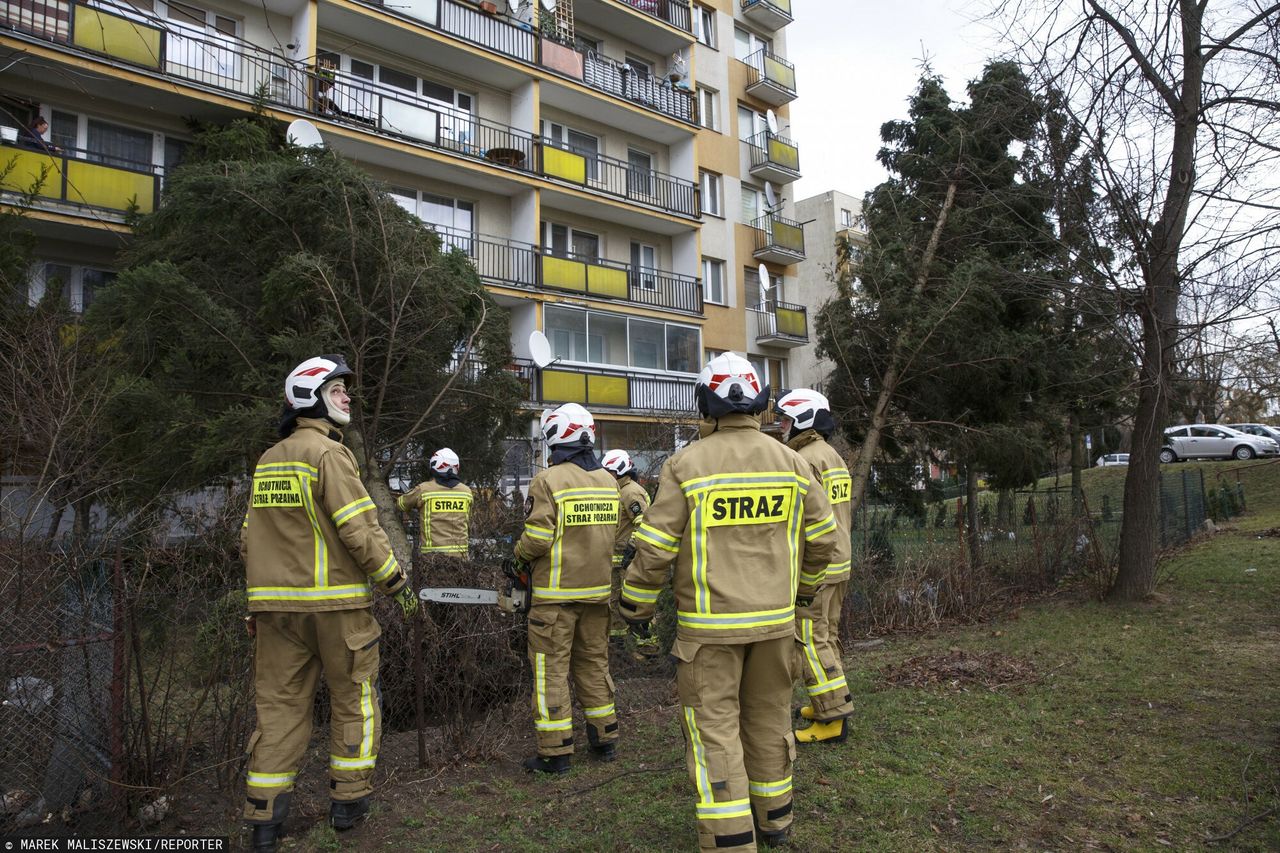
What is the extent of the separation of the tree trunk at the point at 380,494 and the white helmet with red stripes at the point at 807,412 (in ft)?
12.0

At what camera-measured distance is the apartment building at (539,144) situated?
13.6 metres

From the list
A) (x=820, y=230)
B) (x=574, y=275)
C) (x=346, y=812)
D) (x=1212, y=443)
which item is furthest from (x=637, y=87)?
(x=1212, y=443)

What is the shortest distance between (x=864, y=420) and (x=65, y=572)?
9.84m

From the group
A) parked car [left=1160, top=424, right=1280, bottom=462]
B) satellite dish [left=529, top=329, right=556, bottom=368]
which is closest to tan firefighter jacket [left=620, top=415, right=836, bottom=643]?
satellite dish [left=529, top=329, right=556, bottom=368]

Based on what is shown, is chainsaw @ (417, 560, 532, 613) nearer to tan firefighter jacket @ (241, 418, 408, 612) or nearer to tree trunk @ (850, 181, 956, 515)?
tan firefighter jacket @ (241, 418, 408, 612)

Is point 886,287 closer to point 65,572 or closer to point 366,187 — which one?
point 366,187

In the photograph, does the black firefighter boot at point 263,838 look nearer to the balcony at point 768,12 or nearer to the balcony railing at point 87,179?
the balcony railing at point 87,179

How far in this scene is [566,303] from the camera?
19922 millimetres

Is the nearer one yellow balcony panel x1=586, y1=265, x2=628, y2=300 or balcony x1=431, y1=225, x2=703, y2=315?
balcony x1=431, y1=225, x2=703, y2=315

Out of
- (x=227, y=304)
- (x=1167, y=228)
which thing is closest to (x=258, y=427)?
(x=227, y=304)

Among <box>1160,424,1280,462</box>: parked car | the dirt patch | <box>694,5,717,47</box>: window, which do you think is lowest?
the dirt patch

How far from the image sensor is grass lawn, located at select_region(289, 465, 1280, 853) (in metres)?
3.87

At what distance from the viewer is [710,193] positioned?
81.1 feet

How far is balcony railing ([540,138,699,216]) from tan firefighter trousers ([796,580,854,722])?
53.9 ft
